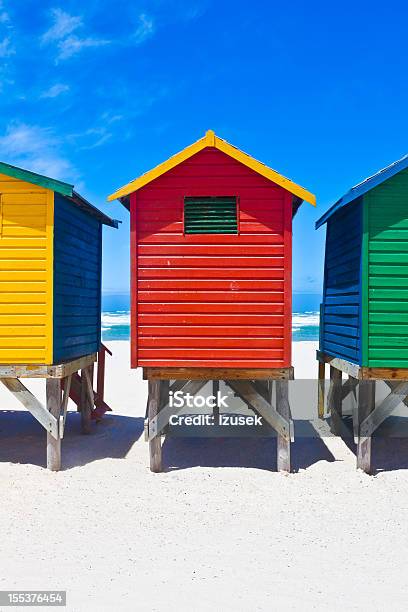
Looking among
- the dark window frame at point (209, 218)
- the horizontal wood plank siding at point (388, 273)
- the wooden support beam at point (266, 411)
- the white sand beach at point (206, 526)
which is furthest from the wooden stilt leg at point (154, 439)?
the horizontal wood plank siding at point (388, 273)

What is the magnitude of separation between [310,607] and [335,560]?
113cm

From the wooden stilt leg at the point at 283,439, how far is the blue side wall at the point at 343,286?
1491mm

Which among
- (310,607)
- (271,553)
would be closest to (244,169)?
(271,553)

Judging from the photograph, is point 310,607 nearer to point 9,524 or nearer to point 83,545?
point 83,545

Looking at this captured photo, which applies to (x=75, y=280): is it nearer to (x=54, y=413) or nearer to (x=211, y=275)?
(x=54, y=413)

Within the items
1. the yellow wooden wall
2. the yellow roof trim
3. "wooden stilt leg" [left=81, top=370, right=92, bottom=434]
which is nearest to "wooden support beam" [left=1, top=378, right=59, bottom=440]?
the yellow wooden wall

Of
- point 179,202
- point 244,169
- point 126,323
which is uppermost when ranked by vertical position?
point 244,169

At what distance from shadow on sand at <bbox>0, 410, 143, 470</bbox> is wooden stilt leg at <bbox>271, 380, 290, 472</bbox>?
3218 millimetres

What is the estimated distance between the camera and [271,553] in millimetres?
6031

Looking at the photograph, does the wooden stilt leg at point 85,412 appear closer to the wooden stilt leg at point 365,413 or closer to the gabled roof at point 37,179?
the gabled roof at point 37,179

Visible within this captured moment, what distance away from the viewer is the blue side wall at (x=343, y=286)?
30.1 feet

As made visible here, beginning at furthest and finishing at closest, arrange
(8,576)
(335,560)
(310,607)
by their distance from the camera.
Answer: (335,560) < (8,576) < (310,607)

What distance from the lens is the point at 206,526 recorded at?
6.84 metres

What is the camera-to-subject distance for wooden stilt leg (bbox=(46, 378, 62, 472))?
8961mm
